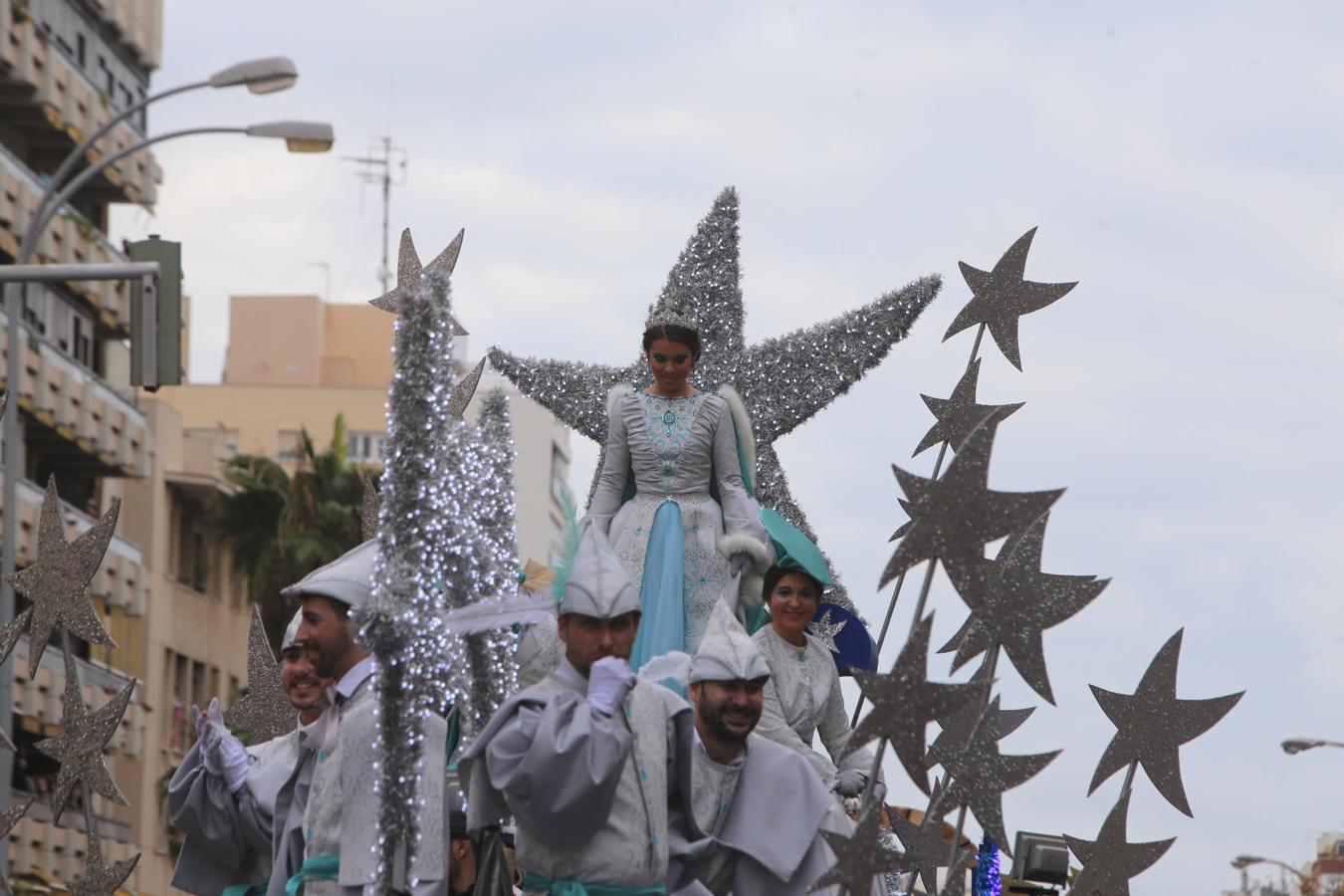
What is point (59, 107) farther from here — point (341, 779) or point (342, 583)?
point (341, 779)

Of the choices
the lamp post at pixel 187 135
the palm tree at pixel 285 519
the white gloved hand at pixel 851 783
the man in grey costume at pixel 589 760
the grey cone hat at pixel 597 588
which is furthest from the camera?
the palm tree at pixel 285 519

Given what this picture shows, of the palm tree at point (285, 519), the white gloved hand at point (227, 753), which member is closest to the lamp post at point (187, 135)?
the white gloved hand at point (227, 753)

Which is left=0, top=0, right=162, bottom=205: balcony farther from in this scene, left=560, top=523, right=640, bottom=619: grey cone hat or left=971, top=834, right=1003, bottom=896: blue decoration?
left=560, top=523, right=640, bottom=619: grey cone hat

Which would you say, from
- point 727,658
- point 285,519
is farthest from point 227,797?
point 285,519

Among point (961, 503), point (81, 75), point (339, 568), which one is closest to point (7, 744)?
point (339, 568)

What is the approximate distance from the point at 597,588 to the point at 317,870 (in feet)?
4.49

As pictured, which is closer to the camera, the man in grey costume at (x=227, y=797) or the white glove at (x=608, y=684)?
the white glove at (x=608, y=684)

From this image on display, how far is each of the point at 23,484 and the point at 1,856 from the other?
68.4ft

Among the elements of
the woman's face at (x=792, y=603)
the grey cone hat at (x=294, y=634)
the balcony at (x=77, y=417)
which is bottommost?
the grey cone hat at (x=294, y=634)

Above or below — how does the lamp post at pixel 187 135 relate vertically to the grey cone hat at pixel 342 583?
above

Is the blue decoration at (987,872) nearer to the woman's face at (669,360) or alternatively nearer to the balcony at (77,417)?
the woman's face at (669,360)

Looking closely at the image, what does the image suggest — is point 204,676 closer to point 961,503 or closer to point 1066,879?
point 1066,879

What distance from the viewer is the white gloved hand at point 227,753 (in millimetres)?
9727

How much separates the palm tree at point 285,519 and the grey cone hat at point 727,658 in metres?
27.7
